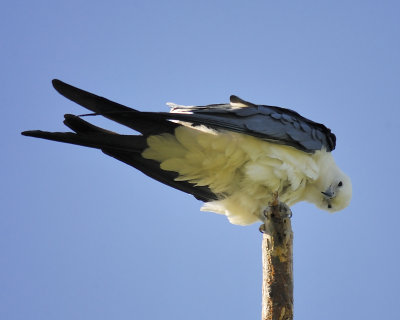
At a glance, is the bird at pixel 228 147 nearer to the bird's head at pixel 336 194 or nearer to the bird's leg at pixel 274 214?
the bird's head at pixel 336 194

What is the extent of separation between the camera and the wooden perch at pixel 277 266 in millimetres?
4668

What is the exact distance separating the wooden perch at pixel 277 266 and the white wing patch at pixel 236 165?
833 millimetres

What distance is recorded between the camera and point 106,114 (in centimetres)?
558

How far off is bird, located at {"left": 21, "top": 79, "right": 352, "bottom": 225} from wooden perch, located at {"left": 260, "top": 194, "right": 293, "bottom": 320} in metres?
0.91

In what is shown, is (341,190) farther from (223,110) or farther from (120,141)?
(120,141)

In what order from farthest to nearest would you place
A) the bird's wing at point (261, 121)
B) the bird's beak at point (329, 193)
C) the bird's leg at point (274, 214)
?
the bird's beak at point (329, 193) → the bird's wing at point (261, 121) → the bird's leg at point (274, 214)

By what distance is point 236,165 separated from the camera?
601 cm

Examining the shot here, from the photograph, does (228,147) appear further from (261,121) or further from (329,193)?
(329,193)

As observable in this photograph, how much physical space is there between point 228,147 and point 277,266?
1.46 m

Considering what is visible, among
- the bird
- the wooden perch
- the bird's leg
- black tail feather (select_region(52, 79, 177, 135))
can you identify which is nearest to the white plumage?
the bird

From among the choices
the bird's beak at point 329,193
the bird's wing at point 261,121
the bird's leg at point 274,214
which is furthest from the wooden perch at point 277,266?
the bird's beak at point 329,193

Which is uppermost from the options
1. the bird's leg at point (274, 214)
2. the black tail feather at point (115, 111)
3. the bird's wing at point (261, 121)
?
the bird's wing at point (261, 121)

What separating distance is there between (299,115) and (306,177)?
62 cm

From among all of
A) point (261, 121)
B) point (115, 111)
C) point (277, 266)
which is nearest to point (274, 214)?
point (277, 266)
